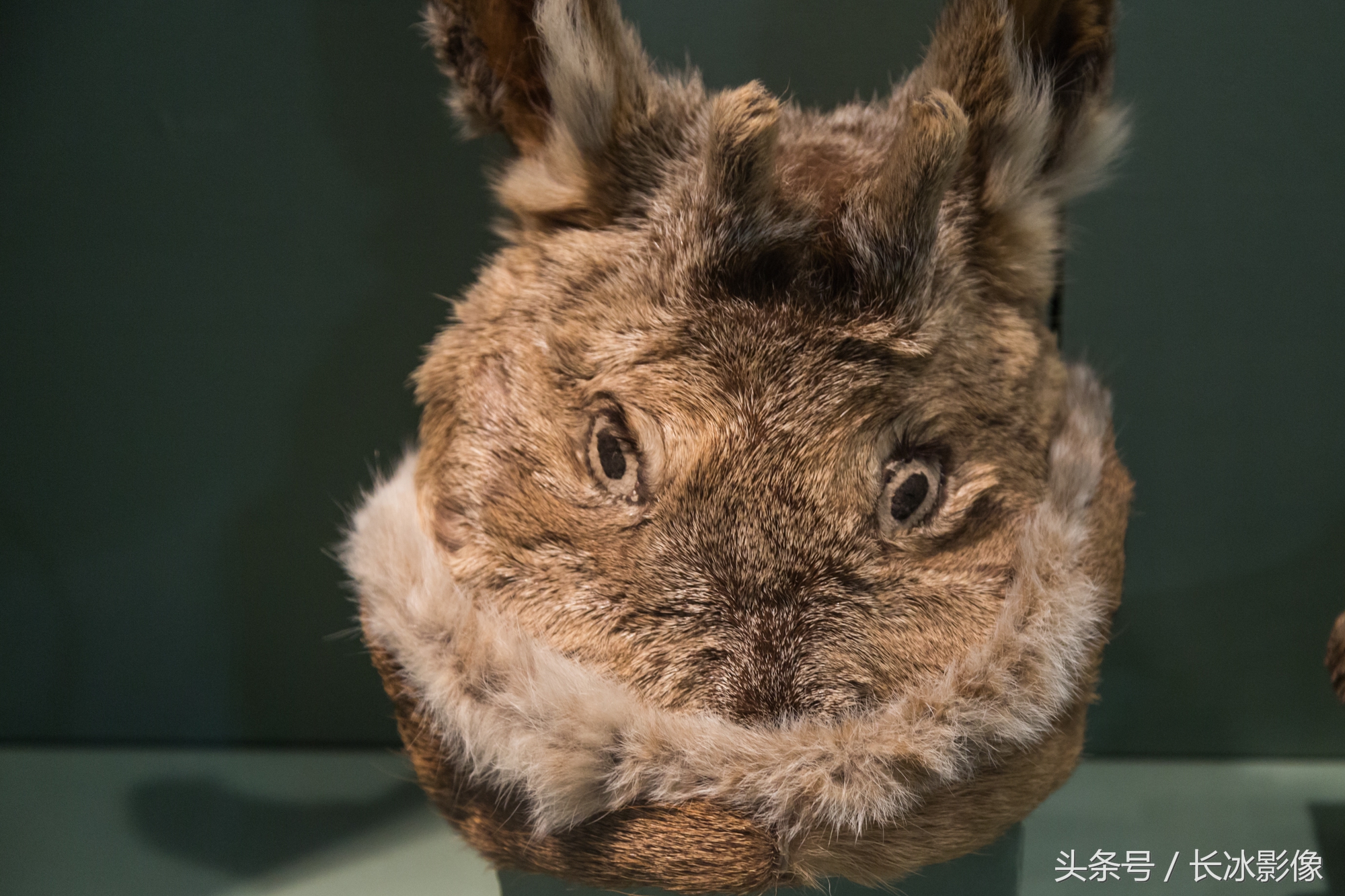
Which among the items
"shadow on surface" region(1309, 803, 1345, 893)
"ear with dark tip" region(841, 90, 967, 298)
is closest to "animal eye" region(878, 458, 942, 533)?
"ear with dark tip" region(841, 90, 967, 298)

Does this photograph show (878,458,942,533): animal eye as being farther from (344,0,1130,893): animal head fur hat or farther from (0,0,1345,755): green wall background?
(0,0,1345,755): green wall background

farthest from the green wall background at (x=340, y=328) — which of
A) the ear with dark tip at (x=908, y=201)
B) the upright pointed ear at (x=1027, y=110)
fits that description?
the ear with dark tip at (x=908, y=201)

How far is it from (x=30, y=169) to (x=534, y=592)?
0.60 meters

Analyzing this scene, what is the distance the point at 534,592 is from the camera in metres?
0.62

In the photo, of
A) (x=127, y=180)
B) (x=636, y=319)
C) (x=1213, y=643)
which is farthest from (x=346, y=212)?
(x=1213, y=643)

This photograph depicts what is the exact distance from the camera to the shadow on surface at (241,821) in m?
0.94

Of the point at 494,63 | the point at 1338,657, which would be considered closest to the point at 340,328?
the point at 494,63

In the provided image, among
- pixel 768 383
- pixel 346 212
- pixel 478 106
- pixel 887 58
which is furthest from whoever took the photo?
pixel 346 212

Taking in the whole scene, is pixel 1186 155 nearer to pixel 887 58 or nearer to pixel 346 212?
pixel 887 58

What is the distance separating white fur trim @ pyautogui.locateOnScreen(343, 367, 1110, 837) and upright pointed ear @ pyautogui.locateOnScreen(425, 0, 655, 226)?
24 cm

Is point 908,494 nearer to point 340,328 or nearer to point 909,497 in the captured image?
point 909,497

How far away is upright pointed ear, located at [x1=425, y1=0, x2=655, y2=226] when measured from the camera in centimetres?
62

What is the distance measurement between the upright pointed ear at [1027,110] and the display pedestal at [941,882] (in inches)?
14.9

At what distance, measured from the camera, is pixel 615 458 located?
607 mm
